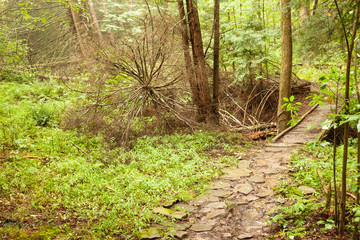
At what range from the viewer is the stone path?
11.6 ft

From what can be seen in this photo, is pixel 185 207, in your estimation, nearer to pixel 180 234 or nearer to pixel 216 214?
pixel 216 214

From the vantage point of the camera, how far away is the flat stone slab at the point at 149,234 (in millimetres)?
3289

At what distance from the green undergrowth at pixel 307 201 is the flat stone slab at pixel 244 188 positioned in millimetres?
538

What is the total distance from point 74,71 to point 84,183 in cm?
494

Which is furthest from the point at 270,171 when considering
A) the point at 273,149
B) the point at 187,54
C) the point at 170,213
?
the point at 187,54

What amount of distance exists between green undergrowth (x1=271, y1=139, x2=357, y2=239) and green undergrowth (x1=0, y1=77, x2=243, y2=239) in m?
1.62

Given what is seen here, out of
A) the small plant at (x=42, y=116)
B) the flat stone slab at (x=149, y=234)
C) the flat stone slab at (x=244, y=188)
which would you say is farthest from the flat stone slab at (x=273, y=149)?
the small plant at (x=42, y=116)

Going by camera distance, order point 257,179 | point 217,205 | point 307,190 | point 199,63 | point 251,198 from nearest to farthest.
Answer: point 307,190
point 217,205
point 251,198
point 257,179
point 199,63

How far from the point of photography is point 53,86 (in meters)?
10.5

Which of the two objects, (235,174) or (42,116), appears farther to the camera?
(42,116)

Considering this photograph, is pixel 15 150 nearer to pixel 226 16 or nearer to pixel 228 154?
pixel 228 154

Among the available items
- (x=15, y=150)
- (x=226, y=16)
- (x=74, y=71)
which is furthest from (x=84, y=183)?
(x=226, y=16)

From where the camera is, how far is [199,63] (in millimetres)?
8570

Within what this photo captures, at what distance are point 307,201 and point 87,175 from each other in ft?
12.8
